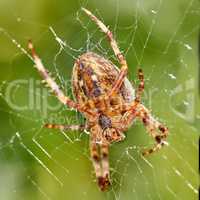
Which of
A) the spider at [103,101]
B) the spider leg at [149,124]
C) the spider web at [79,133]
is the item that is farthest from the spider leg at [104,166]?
the spider web at [79,133]

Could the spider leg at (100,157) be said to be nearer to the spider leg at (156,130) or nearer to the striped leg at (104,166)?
the striped leg at (104,166)

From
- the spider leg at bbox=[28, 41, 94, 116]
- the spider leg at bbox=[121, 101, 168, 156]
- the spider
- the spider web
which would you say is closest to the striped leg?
the spider

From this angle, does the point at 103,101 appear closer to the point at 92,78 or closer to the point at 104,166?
the point at 92,78

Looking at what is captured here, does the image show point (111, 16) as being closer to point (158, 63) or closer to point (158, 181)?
point (158, 63)

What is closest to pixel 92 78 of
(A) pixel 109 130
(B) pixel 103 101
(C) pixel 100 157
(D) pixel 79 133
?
(B) pixel 103 101

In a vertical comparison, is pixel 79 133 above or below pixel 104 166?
above

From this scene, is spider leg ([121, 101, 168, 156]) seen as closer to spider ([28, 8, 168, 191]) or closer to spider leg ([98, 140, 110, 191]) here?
spider ([28, 8, 168, 191])
